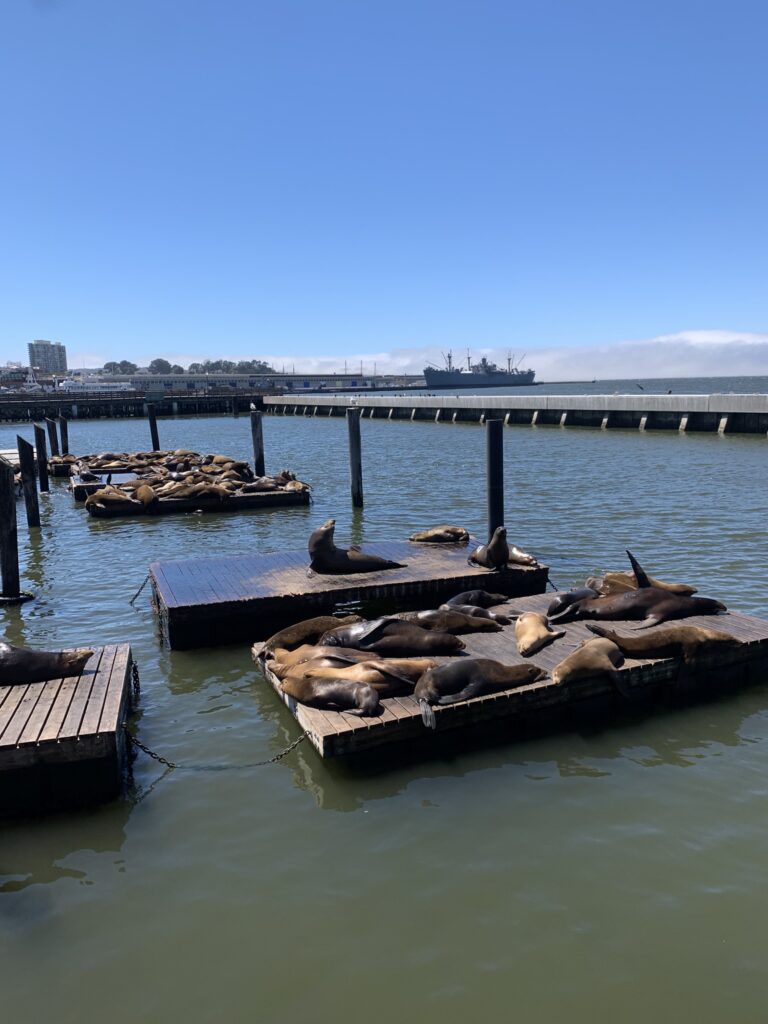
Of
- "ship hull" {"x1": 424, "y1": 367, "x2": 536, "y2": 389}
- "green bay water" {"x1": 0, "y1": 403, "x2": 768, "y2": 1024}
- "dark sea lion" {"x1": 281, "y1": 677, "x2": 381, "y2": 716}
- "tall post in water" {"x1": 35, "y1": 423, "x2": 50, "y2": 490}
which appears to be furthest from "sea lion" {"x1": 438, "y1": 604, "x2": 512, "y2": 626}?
"ship hull" {"x1": 424, "y1": 367, "x2": 536, "y2": 389}

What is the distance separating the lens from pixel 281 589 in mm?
8953

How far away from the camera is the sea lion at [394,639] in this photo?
6.62m

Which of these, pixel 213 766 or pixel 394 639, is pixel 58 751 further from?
pixel 394 639

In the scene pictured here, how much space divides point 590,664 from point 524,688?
23.6 inches

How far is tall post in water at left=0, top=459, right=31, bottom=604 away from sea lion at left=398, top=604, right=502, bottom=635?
17.2 feet

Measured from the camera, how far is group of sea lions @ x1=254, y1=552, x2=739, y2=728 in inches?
234

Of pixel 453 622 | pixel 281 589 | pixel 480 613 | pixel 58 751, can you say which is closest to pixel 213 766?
pixel 58 751

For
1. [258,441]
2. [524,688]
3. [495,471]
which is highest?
[495,471]

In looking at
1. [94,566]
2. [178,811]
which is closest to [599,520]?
[94,566]

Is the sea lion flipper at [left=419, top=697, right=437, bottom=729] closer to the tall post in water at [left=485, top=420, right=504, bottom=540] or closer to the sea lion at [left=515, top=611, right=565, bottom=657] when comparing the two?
the sea lion at [left=515, top=611, right=565, bottom=657]

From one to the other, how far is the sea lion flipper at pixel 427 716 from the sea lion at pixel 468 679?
0.30 feet

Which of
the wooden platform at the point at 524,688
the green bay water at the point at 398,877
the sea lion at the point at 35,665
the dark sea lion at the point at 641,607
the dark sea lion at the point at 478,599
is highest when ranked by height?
the sea lion at the point at 35,665

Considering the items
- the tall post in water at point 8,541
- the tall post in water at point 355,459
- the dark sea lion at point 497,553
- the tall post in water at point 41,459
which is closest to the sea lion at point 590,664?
the dark sea lion at point 497,553

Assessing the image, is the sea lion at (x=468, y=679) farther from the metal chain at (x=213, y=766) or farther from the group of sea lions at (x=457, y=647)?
the metal chain at (x=213, y=766)
